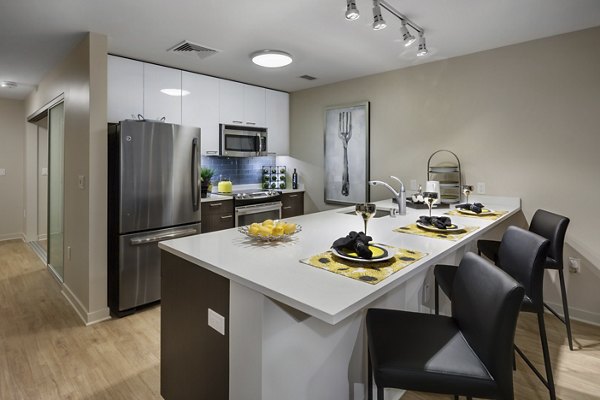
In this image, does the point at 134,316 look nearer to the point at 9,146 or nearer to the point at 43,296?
the point at 43,296

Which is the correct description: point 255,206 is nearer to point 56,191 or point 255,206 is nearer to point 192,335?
point 56,191

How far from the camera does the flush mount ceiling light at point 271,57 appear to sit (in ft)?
10.2

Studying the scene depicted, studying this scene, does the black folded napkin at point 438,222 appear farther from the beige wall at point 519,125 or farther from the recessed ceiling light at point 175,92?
the recessed ceiling light at point 175,92

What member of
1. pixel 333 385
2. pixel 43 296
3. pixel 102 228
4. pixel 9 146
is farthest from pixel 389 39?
pixel 9 146

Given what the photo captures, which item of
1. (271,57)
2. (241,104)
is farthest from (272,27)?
(241,104)

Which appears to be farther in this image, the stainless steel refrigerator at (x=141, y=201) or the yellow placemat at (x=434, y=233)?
the stainless steel refrigerator at (x=141, y=201)

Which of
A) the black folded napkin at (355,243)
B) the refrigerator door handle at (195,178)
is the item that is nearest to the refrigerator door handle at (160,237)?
the refrigerator door handle at (195,178)

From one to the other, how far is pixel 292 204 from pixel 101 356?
2.86m

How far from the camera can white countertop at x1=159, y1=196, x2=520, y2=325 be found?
99 cm

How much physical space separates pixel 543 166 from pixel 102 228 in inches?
149

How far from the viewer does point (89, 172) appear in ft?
8.82

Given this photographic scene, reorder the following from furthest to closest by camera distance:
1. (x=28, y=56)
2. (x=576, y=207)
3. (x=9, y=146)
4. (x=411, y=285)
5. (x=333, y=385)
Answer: (x=9, y=146), (x=28, y=56), (x=576, y=207), (x=411, y=285), (x=333, y=385)

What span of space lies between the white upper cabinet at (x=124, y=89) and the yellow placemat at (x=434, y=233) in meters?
2.76

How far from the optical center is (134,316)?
9.40 feet
